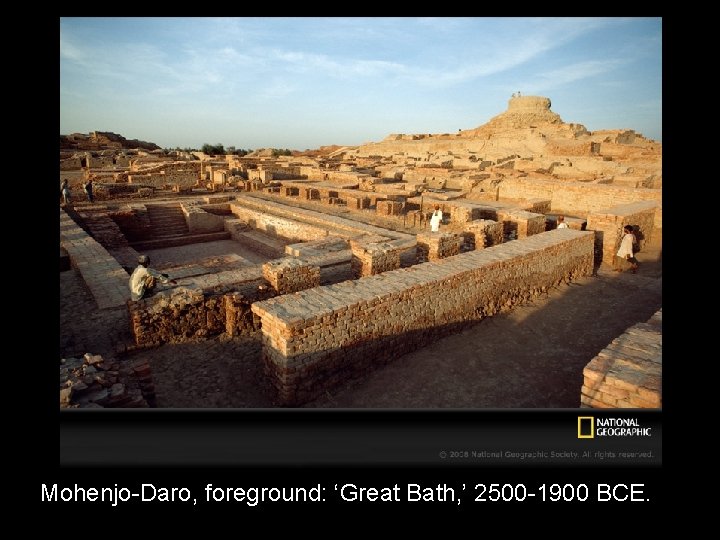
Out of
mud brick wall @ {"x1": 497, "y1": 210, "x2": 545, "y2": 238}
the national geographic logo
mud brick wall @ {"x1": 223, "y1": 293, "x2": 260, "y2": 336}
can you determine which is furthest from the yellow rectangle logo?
mud brick wall @ {"x1": 497, "y1": 210, "x2": 545, "y2": 238}

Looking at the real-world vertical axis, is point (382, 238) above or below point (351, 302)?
above

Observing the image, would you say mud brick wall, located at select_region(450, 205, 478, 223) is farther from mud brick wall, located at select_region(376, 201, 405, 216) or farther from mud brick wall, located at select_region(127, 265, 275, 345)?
mud brick wall, located at select_region(127, 265, 275, 345)

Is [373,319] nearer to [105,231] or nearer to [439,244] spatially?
[439,244]

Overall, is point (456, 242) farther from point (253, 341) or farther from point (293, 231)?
point (293, 231)

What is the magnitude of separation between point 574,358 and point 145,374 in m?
5.10

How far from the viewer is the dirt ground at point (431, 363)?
14.8 feet

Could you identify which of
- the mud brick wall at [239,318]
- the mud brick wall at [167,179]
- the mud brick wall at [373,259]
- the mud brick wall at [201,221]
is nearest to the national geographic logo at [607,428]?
the mud brick wall at [239,318]

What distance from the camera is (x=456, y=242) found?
8.08 meters

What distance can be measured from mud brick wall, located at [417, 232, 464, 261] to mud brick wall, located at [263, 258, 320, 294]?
2.52 meters

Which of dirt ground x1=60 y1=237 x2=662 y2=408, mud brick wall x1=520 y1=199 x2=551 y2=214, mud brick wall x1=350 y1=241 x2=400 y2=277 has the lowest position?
dirt ground x1=60 y1=237 x2=662 y2=408

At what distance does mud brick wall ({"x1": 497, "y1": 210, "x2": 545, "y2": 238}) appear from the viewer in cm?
1003

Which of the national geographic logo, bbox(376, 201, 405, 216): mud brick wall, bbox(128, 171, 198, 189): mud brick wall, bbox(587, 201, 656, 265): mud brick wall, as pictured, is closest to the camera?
the national geographic logo
